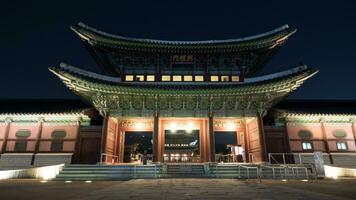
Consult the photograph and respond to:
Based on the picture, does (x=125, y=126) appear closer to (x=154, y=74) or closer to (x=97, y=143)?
(x=97, y=143)

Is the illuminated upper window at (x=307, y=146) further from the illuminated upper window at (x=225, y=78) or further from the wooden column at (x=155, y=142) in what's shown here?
the wooden column at (x=155, y=142)

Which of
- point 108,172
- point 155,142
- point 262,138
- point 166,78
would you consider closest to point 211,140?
point 262,138

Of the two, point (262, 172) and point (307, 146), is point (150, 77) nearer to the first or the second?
point (262, 172)

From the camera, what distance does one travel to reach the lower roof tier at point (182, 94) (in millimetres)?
15680

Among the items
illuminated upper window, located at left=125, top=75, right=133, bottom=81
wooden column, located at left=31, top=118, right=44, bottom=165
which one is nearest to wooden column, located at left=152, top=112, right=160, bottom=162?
illuminated upper window, located at left=125, top=75, right=133, bottom=81

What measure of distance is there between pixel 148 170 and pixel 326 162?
15391 millimetres

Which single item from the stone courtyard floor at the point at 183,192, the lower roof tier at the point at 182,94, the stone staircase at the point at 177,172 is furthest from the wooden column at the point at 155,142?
the stone courtyard floor at the point at 183,192

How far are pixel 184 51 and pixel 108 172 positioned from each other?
38.4ft

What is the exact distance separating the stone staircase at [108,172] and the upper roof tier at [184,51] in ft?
28.2

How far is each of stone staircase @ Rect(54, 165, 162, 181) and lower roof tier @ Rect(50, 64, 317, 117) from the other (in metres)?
4.75

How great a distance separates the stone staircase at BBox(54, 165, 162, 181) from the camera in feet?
43.4

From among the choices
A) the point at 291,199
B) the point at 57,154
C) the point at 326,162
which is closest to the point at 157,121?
the point at 57,154

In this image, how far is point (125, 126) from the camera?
2047 cm

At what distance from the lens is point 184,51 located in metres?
19.2
